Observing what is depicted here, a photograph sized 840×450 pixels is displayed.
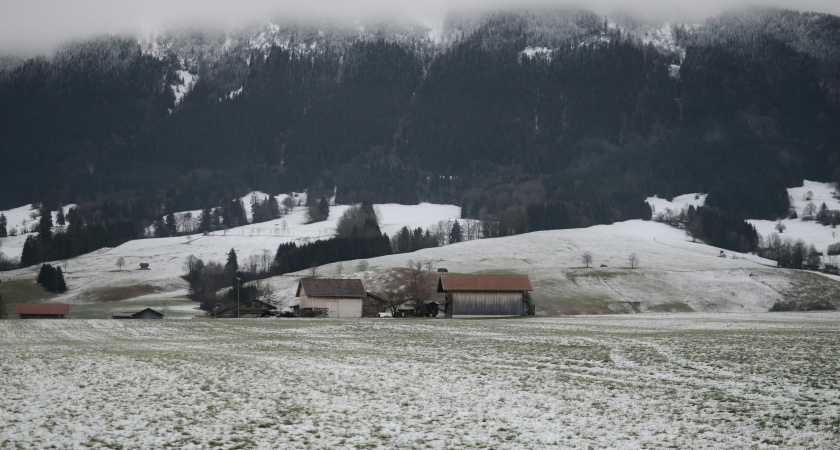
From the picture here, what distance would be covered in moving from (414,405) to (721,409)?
8.10 metres

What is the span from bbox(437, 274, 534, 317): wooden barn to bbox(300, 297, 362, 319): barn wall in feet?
42.4

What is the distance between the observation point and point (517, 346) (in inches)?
1508

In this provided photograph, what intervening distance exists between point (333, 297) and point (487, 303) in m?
21.0

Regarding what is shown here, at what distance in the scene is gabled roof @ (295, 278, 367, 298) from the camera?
3863 inches

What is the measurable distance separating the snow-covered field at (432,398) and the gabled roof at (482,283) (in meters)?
56.7

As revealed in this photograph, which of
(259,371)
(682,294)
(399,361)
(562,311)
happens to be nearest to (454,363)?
(399,361)

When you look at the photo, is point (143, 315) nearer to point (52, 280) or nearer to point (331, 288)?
point (331, 288)

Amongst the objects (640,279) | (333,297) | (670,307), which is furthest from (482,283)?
(640,279)

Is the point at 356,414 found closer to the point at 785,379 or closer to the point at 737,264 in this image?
the point at 785,379

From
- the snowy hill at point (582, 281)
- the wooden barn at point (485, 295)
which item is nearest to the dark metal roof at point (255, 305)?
the snowy hill at point (582, 281)

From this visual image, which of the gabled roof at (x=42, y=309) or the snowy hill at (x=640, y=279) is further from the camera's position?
the snowy hill at (x=640, y=279)

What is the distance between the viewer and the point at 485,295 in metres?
93.6

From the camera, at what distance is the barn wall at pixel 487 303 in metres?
92.4

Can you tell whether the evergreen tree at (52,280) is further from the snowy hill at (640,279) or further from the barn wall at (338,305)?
the barn wall at (338,305)
